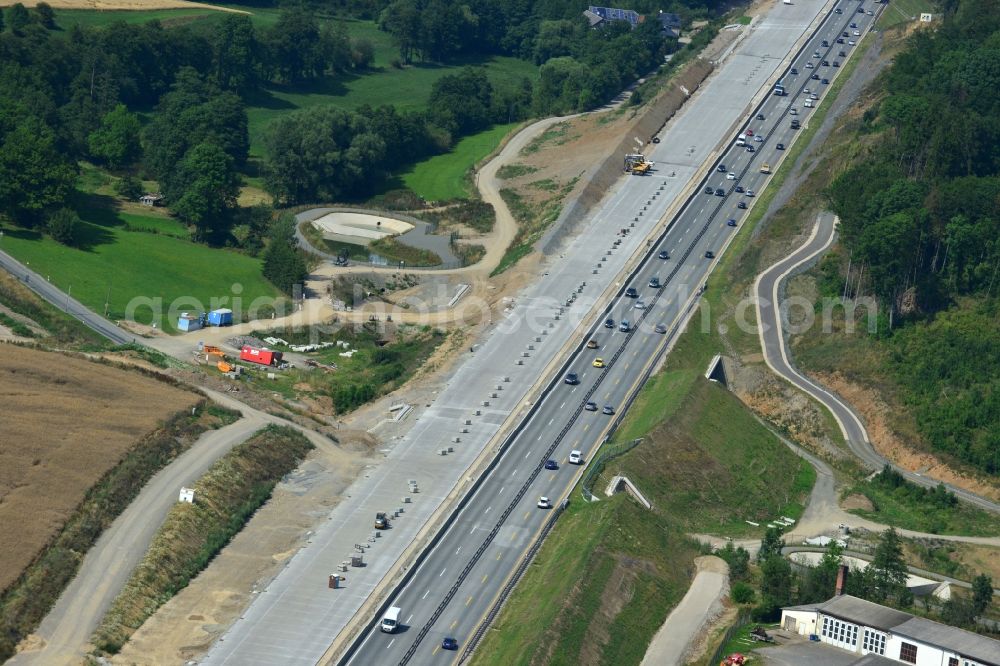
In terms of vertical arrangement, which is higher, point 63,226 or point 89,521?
point 89,521

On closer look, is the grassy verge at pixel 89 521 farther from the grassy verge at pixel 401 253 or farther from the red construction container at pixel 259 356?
the grassy verge at pixel 401 253

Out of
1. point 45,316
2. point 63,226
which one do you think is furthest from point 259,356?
point 63,226

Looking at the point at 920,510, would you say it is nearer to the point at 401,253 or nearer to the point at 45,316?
the point at 401,253

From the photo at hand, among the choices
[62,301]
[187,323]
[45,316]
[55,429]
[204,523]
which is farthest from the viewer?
[187,323]

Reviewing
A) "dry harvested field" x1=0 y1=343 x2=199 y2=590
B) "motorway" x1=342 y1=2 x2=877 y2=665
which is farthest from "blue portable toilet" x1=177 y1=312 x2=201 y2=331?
"motorway" x1=342 y1=2 x2=877 y2=665

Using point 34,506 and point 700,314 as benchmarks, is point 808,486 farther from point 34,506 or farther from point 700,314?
point 34,506

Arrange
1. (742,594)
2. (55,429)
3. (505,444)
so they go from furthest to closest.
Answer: (505,444), (55,429), (742,594)
